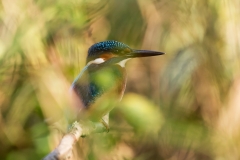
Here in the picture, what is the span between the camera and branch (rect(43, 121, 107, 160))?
0.74 metres

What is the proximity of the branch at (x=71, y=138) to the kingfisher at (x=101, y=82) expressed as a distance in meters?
0.02

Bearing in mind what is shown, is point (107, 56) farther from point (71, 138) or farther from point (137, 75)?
point (137, 75)

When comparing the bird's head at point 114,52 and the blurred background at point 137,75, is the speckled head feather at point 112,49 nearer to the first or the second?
the bird's head at point 114,52

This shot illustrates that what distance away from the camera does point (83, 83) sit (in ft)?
3.92

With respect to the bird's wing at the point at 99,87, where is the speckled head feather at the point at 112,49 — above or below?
above

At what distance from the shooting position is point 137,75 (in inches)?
83.9

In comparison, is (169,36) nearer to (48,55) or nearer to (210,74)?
(210,74)

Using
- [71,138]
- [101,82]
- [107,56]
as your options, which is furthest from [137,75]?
[71,138]

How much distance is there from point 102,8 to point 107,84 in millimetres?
688

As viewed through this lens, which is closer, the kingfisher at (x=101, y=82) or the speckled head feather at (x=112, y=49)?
the kingfisher at (x=101, y=82)

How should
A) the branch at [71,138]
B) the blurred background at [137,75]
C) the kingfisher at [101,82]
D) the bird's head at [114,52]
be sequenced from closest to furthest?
the branch at [71,138] < the kingfisher at [101,82] < the bird's head at [114,52] < the blurred background at [137,75]

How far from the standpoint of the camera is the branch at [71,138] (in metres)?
0.74

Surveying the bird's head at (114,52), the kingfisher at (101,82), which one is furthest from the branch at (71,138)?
the bird's head at (114,52)

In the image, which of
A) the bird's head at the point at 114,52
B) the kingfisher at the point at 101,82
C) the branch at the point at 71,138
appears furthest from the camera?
the bird's head at the point at 114,52
